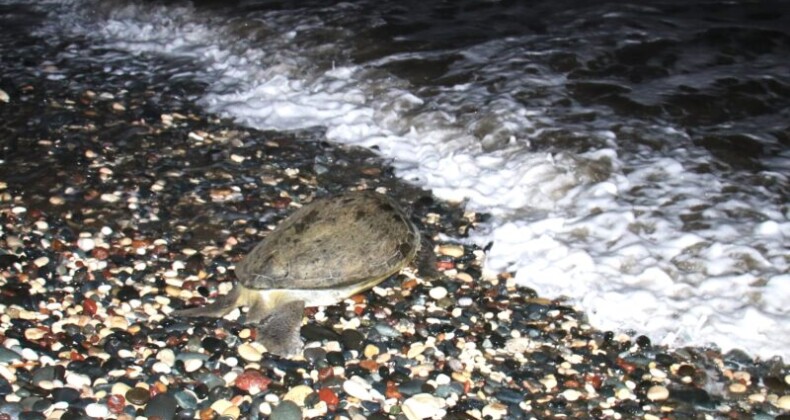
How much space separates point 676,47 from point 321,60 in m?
5.02

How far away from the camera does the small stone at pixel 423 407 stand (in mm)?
3713

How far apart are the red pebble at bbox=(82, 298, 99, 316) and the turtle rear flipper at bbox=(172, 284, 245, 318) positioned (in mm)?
504

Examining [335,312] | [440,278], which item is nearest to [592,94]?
[440,278]

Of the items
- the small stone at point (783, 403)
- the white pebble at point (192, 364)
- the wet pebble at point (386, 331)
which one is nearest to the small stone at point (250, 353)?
the white pebble at point (192, 364)

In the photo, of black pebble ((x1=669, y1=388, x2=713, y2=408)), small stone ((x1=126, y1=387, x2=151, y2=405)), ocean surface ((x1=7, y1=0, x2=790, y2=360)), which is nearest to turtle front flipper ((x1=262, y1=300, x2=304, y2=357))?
small stone ((x1=126, y1=387, x2=151, y2=405))

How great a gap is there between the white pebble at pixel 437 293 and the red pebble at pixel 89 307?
215 cm

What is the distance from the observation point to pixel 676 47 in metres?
9.80

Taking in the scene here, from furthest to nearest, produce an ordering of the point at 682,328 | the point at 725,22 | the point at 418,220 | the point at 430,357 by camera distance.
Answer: the point at 725,22 < the point at 418,220 < the point at 682,328 < the point at 430,357

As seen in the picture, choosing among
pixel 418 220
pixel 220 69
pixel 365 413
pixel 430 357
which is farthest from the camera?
pixel 220 69

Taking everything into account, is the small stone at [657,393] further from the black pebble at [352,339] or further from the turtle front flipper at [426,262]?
the black pebble at [352,339]

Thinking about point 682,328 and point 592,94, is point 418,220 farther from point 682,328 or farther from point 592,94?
point 592,94

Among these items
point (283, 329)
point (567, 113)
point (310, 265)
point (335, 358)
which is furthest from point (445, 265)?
point (567, 113)

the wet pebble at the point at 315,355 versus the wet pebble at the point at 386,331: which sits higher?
the wet pebble at the point at 315,355

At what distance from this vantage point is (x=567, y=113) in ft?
25.1
